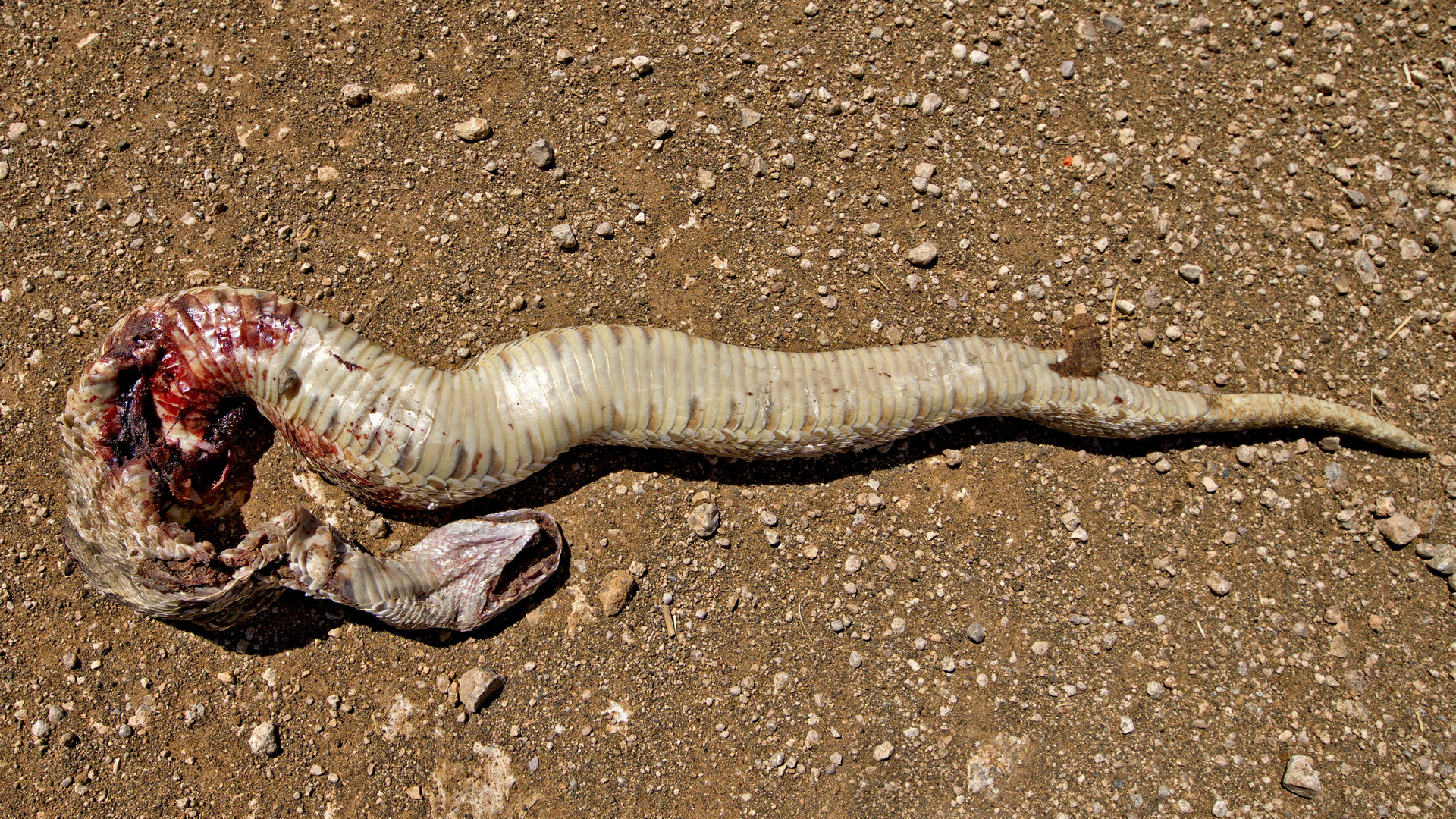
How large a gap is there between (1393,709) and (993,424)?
7.33 feet

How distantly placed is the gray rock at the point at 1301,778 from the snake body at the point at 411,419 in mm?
1605

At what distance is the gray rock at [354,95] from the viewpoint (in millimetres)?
3994

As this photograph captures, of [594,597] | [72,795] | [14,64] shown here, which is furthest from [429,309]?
[72,795]

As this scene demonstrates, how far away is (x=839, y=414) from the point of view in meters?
3.74

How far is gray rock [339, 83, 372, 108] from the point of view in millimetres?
3994

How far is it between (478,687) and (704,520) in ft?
4.06

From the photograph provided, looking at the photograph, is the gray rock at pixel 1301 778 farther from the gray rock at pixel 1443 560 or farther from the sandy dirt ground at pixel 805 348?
the gray rock at pixel 1443 560

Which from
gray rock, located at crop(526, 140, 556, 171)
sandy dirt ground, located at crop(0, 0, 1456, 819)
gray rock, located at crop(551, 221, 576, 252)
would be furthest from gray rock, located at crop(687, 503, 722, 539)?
gray rock, located at crop(526, 140, 556, 171)

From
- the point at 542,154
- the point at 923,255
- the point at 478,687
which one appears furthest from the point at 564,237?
the point at 478,687

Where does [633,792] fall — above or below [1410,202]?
below

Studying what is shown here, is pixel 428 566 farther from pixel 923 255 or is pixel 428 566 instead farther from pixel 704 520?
pixel 923 255

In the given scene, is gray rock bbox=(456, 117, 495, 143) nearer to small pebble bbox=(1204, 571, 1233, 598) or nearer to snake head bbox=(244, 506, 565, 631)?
snake head bbox=(244, 506, 565, 631)

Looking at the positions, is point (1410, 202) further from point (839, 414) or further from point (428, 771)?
point (428, 771)

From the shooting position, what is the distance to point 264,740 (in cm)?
374
